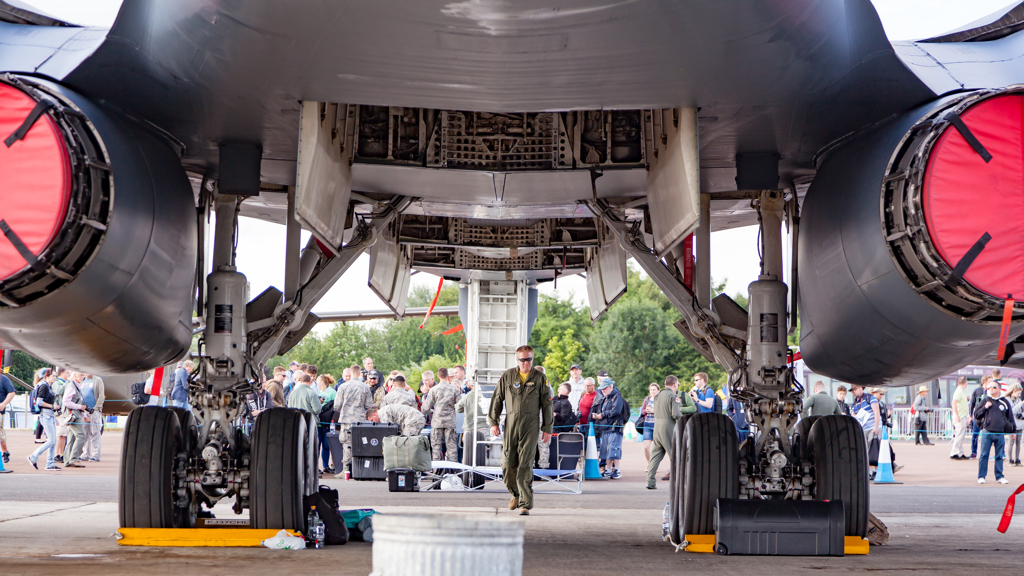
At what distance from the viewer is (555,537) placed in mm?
7352

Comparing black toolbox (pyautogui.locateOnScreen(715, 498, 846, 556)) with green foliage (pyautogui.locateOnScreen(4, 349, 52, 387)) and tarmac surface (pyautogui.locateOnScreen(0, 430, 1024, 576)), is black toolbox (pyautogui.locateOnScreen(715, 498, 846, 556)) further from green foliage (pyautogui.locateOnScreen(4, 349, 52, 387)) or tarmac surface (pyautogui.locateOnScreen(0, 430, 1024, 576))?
green foliage (pyautogui.locateOnScreen(4, 349, 52, 387))

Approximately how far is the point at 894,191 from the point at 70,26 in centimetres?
490

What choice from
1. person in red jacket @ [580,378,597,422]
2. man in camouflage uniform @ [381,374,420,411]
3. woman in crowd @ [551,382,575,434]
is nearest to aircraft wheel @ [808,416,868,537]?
man in camouflage uniform @ [381,374,420,411]

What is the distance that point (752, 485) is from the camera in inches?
258

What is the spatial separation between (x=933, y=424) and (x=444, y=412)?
2230 centimetres

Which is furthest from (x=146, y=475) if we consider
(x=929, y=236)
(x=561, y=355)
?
(x=561, y=355)

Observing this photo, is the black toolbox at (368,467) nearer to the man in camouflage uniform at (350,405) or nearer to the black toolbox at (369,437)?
the black toolbox at (369,437)

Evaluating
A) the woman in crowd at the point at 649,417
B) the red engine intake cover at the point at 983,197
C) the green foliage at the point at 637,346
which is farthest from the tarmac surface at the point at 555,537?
the green foliage at the point at 637,346

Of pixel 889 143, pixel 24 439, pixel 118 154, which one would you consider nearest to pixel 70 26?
pixel 118 154

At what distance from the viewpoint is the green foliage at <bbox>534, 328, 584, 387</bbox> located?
52562mm

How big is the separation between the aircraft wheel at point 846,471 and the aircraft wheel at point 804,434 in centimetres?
23

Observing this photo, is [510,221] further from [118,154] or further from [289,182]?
[118,154]

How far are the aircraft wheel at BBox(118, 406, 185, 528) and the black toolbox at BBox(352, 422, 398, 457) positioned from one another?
24.3 ft

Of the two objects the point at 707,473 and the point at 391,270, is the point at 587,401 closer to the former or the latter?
the point at 391,270
